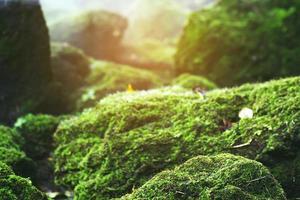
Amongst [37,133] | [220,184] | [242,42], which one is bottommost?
[220,184]

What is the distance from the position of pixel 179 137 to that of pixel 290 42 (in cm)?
635

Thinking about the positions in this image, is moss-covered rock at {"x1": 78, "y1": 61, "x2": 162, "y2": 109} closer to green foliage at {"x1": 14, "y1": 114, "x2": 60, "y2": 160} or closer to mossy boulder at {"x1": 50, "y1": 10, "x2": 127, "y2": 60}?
green foliage at {"x1": 14, "y1": 114, "x2": 60, "y2": 160}

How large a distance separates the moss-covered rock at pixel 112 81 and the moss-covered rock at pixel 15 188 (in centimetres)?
544

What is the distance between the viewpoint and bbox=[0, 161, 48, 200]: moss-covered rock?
11.4 feet

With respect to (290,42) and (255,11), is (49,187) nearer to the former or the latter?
(290,42)

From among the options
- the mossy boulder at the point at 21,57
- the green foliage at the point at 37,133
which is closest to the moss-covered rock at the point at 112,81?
the mossy boulder at the point at 21,57

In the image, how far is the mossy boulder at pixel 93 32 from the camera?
13820 mm

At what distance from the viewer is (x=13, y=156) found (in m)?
4.61

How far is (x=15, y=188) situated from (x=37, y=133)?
2743 mm

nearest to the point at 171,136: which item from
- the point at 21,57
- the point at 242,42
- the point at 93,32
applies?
the point at 21,57

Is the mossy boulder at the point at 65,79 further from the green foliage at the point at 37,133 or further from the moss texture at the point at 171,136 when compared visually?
the moss texture at the point at 171,136

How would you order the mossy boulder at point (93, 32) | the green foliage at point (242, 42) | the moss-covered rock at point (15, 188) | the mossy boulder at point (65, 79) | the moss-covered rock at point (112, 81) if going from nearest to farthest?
the moss-covered rock at point (15, 188) → the mossy boulder at point (65, 79) → the moss-covered rock at point (112, 81) → the green foliage at point (242, 42) → the mossy boulder at point (93, 32)

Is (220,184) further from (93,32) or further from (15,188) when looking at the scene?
(93,32)

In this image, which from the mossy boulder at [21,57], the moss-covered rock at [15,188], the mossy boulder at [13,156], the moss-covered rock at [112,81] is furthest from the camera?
the moss-covered rock at [112,81]
